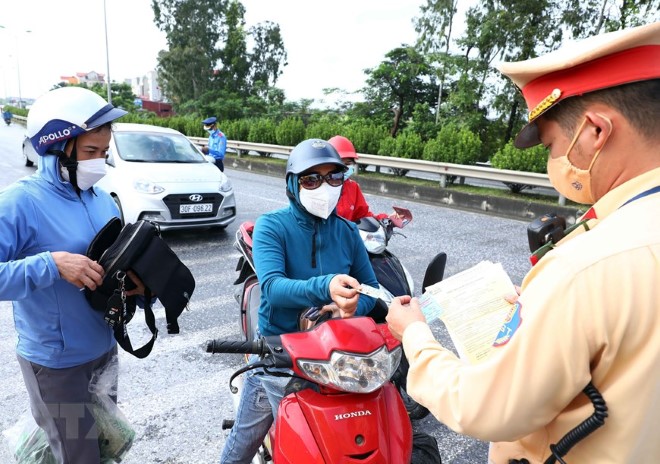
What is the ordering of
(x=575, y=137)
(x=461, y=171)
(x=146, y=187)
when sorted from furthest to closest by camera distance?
(x=461, y=171) < (x=146, y=187) < (x=575, y=137)

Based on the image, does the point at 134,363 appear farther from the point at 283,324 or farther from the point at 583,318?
the point at 583,318

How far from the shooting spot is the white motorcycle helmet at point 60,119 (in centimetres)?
176

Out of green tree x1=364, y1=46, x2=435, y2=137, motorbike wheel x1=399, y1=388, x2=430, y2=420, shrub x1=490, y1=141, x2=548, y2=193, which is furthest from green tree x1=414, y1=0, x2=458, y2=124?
motorbike wheel x1=399, y1=388, x2=430, y2=420

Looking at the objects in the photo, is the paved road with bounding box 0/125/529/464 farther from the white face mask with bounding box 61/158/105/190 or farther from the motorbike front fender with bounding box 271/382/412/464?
the white face mask with bounding box 61/158/105/190

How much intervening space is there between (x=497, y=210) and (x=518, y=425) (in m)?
9.38

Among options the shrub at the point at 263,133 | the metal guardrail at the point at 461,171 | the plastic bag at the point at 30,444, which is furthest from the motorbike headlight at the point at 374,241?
the shrub at the point at 263,133

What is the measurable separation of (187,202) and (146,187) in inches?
24.0

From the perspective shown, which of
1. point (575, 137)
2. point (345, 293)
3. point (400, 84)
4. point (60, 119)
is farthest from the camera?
point (400, 84)

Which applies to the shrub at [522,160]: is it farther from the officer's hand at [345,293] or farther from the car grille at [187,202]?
the officer's hand at [345,293]

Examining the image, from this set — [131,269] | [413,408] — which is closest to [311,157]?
[131,269]

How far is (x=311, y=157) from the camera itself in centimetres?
201

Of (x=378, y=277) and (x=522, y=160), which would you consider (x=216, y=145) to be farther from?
(x=378, y=277)

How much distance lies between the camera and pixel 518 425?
89 cm

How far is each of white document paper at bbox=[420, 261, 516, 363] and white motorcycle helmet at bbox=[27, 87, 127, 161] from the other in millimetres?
1511
